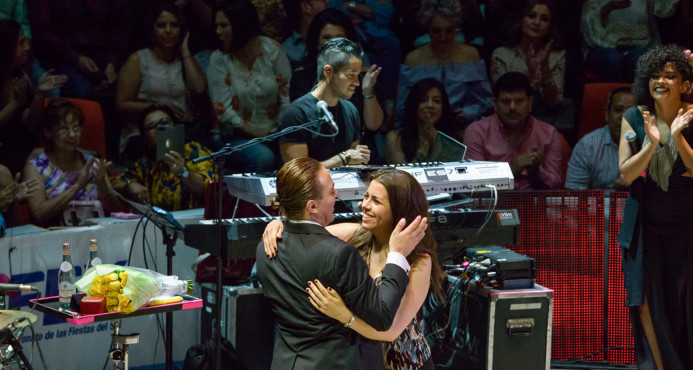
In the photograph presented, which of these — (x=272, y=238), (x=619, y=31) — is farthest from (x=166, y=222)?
(x=619, y=31)

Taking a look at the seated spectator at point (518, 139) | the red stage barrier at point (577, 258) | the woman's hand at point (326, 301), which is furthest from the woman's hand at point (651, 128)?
the seated spectator at point (518, 139)

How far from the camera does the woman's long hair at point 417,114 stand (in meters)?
8.09

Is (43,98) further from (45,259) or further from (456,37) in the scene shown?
(456,37)

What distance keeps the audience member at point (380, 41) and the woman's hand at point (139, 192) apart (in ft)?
8.53

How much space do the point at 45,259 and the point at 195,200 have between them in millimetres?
1947

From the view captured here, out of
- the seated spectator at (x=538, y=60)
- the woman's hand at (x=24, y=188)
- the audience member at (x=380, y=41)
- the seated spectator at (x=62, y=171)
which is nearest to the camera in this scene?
the woman's hand at (x=24, y=188)

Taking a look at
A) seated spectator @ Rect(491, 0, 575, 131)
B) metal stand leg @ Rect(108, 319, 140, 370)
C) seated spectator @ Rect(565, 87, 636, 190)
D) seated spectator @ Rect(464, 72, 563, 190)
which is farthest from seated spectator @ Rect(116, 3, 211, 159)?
metal stand leg @ Rect(108, 319, 140, 370)

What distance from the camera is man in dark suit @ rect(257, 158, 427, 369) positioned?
2912 mm

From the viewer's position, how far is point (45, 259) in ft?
17.4

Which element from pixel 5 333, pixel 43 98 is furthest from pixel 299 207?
pixel 43 98

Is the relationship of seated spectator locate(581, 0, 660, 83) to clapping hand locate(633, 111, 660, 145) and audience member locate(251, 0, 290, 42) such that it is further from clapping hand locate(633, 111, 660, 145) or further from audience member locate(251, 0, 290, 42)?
clapping hand locate(633, 111, 660, 145)

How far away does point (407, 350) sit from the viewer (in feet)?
11.2

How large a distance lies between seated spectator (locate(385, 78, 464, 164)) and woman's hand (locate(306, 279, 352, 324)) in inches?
202

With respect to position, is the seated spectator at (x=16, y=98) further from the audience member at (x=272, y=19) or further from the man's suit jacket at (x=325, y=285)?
the man's suit jacket at (x=325, y=285)
